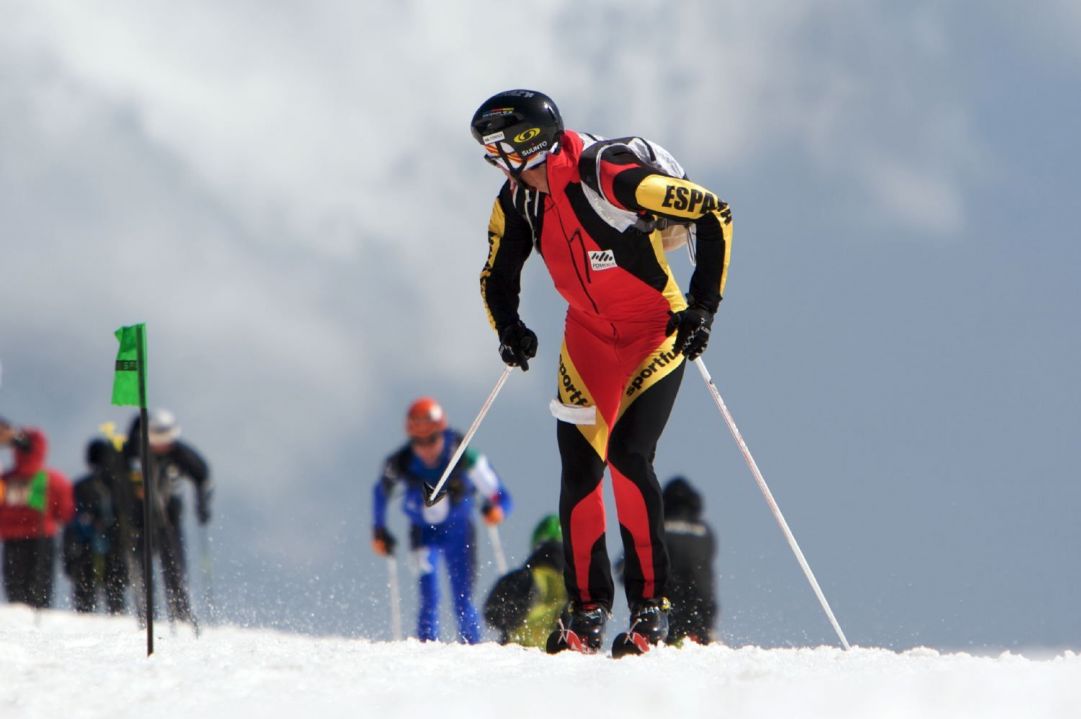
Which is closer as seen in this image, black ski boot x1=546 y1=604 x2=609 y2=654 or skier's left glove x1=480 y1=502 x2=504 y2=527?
black ski boot x1=546 y1=604 x2=609 y2=654

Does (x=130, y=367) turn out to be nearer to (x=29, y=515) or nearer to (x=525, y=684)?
(x=525, y=684)

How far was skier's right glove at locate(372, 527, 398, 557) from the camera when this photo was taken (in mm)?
11094

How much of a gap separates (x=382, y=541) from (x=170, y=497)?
7.30ft

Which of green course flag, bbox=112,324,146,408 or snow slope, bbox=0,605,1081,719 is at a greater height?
green course flag, bbox=112,324,146,408

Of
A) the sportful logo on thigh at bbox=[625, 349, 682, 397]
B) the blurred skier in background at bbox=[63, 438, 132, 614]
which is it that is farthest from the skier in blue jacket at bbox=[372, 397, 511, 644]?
the sportful logo on thigh at bbox=[625, 349, 682, 397]

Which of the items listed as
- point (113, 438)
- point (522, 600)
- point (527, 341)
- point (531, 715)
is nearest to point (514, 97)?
point (527, 341)

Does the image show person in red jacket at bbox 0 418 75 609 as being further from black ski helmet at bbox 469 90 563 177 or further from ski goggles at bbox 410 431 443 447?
black ski helmet at bbox 469 90 563 177

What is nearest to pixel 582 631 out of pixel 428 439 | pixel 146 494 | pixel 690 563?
pixel 146 494

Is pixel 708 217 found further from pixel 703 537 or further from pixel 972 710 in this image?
pixel 703 537

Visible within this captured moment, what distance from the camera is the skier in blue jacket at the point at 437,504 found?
10.8 m

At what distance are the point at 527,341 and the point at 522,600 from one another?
3.36 metres

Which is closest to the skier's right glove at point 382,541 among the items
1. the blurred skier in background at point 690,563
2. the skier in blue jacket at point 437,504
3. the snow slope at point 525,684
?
the skier in blue jacket at point 437,504

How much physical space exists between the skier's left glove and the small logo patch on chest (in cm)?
549

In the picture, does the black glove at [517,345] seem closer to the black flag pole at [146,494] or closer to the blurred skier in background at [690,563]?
the black flag pole at [146,494]
